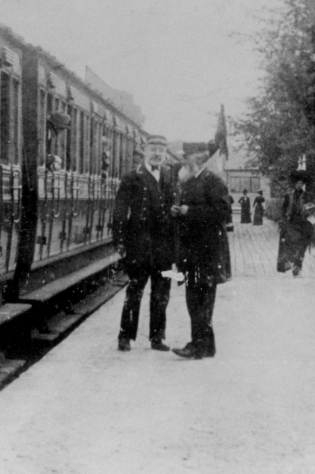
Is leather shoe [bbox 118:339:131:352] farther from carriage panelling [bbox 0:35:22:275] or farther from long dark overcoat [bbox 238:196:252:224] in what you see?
long dark overcoat [bbox 238:196:252:224]

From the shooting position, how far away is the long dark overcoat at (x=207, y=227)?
8195mm

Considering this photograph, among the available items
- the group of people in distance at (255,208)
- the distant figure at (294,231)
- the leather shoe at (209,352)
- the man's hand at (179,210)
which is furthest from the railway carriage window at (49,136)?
the group of people in distance at (255,208)

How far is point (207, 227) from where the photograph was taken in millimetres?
8219

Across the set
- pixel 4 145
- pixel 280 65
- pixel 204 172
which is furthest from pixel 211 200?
pixel 280 65

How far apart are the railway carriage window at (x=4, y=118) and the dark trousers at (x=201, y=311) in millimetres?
1861

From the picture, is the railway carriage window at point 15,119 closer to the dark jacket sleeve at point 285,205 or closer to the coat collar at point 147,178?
the coat collar at point 147,178

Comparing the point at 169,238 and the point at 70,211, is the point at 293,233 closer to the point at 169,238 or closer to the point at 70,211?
the point at 70,211

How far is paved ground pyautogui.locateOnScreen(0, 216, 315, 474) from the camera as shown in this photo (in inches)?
202

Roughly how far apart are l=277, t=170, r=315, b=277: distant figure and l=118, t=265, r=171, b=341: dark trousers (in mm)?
8296

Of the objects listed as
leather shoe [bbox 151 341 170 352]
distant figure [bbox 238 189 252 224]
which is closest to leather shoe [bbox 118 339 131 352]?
leather shoe [bbox 151 341 170 352]

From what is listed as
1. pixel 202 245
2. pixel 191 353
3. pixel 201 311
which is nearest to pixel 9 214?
pixel 202 245

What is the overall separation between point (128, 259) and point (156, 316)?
1.85ft

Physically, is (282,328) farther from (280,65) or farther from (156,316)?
(280,65)

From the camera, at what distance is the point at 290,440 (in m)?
5.61
